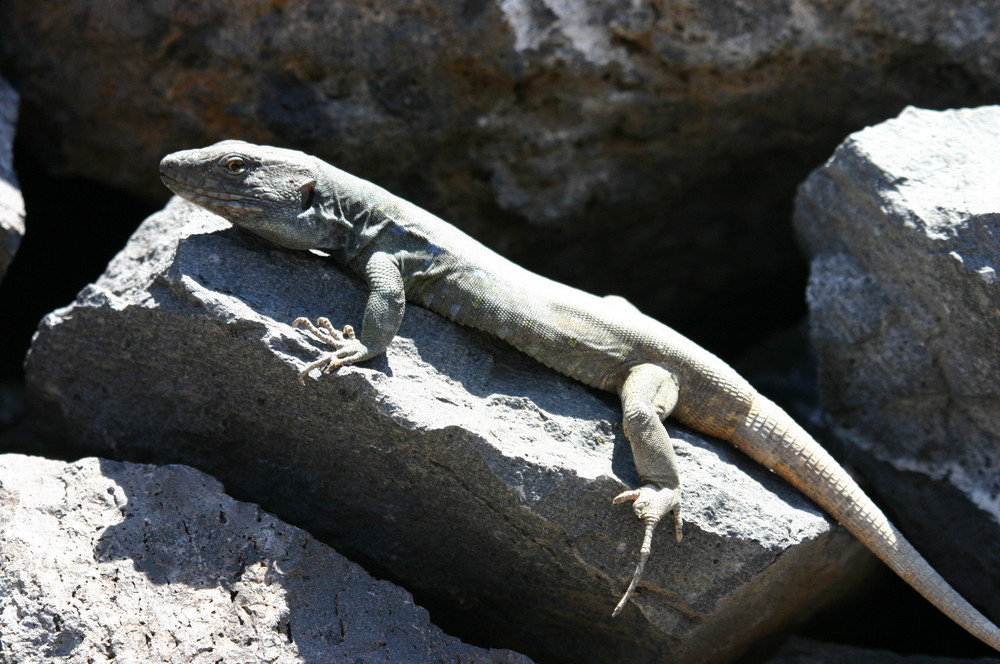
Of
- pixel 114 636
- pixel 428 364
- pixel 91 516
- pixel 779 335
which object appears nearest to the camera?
pixel 114 636

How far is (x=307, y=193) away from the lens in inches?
187

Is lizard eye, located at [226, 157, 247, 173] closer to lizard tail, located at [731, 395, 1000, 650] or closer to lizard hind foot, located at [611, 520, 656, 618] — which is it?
lizard hind foot, located at [611, 520, 656, 618]

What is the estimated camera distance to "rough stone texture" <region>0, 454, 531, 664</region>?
155 inches

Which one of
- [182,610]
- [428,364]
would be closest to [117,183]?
[428,364]

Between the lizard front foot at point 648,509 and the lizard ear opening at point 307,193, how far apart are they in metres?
2.11

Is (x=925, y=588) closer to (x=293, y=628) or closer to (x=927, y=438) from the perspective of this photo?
(x=927, y=438)

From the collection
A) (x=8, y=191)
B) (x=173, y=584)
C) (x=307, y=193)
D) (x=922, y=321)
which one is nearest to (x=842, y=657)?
(x=922, y=321)

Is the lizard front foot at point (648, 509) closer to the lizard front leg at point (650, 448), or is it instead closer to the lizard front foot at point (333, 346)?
the lizard front leg at point (650, 448)

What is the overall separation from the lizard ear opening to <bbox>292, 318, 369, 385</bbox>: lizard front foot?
0.62 m

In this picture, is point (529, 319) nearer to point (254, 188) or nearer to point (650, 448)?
point (650, 448)

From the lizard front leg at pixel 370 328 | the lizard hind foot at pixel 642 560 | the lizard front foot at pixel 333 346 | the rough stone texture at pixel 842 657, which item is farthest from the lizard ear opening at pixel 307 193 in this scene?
the rough stone texture at pixel 842 657

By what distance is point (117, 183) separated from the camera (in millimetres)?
6688

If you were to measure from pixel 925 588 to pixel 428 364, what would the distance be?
276 cm

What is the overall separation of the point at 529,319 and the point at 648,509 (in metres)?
1.15
